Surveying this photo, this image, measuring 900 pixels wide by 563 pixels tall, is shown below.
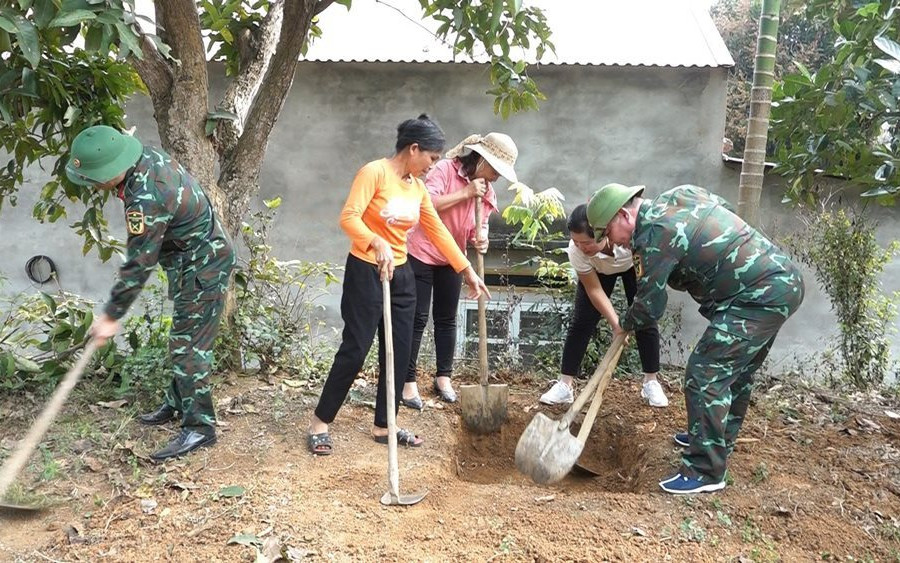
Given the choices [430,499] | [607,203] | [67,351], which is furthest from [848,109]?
[67,351]

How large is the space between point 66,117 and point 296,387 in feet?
7.03

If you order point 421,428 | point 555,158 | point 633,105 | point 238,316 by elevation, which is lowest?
point 421,428

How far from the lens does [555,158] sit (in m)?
7.68

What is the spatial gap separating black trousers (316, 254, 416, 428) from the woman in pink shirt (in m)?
0.52

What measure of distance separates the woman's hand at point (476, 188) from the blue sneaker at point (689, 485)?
1.92 metres

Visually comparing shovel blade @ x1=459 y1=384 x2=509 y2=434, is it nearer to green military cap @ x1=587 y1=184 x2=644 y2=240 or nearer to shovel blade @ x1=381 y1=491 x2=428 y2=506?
shovel blade @ x1=381 y1=491 x2=428 y2=506

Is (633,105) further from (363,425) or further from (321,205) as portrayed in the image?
(363,425)

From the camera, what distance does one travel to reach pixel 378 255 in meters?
3.38

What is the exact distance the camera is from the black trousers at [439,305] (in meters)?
4.29

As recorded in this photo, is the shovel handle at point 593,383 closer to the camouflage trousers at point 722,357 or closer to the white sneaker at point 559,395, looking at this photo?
the camouflage trousers at point 722,357

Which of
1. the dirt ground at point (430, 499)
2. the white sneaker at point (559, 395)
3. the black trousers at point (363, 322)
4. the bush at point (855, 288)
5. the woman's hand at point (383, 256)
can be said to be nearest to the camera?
the dirt ground at point (430, 499)

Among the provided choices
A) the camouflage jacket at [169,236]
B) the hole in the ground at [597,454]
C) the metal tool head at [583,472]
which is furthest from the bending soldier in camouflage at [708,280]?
the camouflage jacket at [169,236]

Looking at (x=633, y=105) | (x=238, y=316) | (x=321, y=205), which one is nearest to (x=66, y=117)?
(x=238, y=316)

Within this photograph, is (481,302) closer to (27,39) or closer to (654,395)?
(654,395)
